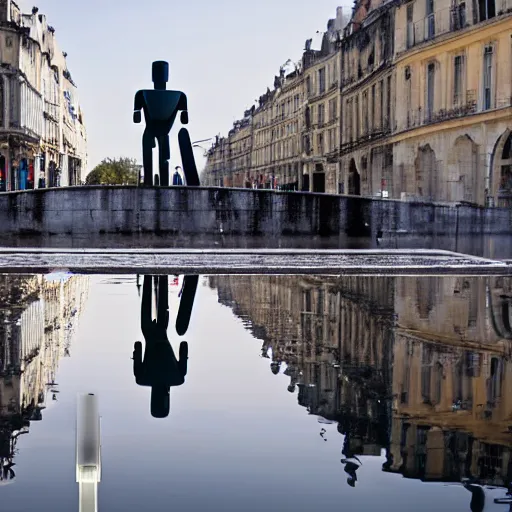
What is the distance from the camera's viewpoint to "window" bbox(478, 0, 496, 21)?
36.7m

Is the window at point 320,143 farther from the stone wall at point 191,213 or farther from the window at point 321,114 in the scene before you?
the stone wall at point 191,213

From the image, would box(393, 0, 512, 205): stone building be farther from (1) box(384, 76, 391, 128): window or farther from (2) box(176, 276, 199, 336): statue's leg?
(2) box(176, 276, 199, 336): statue's leg

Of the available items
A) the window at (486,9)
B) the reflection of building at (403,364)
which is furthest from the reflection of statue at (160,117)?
the window at (486,9)

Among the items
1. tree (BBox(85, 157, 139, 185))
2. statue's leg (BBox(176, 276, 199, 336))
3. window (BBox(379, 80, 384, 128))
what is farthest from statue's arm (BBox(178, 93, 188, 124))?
tree (BBox(85, 157, 139, 185))

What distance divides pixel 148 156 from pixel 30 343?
60.4 feet

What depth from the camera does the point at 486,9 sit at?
122ft

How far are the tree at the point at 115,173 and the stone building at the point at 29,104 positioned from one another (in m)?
24.9

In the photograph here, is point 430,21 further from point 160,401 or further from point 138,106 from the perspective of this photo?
point 160,401

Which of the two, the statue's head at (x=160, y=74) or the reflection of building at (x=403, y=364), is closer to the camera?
the reflection of building at (x=403, y=364)

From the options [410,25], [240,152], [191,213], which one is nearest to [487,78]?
[410,25]

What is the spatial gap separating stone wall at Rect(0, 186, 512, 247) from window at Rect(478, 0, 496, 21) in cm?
1419

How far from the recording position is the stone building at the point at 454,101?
36.0 metres

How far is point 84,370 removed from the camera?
22.1 ft

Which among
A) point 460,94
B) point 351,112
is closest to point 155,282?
point 460,94
